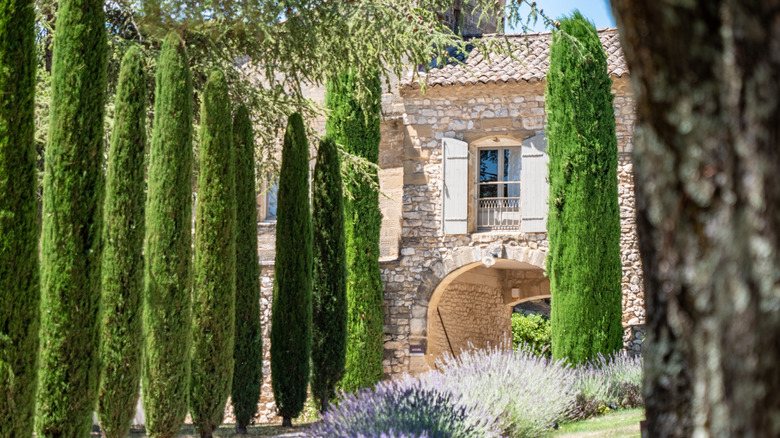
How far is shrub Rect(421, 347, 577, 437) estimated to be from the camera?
7.42 meters

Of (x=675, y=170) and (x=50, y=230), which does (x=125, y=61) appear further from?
(x=675, y=170)

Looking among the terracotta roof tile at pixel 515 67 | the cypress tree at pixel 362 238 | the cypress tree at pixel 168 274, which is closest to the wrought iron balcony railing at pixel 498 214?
the cypress tree at pixel 362 238

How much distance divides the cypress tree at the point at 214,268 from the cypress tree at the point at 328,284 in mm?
2645

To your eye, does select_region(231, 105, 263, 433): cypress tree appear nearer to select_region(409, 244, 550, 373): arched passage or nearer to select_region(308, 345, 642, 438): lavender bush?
select_region(308, 345, 642, 438): lavender bush

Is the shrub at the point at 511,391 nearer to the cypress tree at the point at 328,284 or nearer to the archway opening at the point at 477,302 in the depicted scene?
the cypress tree at the point at 328,284

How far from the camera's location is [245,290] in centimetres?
922

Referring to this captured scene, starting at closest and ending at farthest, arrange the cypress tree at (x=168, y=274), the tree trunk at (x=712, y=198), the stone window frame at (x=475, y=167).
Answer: the tree trunk at (x=712, y=198) → the cypress tree at (x=168, y=274) → the stone window frame at (x=475, y=167)

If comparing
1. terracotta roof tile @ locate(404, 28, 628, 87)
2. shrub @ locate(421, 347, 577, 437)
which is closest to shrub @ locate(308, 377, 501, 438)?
shrub @ locate(421, 347, 577, 437)

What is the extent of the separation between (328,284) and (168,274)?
3.72m

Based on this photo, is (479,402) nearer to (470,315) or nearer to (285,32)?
(285,32)

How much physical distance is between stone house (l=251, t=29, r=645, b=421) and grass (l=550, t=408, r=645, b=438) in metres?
4.80

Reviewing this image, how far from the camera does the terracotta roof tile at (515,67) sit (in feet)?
46.6

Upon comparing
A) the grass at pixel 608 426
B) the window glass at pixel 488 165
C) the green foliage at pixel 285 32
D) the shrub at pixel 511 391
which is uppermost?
the green foliage at pixel 285 32

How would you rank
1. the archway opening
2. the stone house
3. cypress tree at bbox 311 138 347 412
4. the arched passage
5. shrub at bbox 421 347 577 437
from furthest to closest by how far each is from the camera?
the archway opening → the arched passage → the stone house → cypress tree at bbox 311 138 347 412 → shrub at bbox 421 347 577 437
